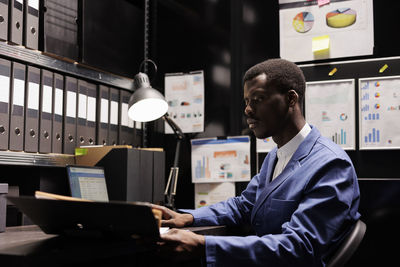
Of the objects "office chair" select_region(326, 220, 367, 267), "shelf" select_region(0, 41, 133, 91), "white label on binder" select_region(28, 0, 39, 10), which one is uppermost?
"white label on binder" select_region(28, 0, 39, 10)

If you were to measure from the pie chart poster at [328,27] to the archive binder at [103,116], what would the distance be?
3.03 feet

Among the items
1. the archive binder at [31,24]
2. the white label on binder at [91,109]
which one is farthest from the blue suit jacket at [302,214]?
the archive binder at [31,24]

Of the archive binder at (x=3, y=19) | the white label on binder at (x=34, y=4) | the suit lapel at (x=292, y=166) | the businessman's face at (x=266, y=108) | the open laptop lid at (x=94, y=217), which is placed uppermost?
the white label on binder at (x=34, y=4)

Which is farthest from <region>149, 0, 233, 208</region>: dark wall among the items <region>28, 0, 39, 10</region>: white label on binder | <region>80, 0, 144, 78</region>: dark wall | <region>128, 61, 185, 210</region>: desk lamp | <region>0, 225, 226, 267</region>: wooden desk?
<region>0, 225, 226, 267</region>: wooden desk

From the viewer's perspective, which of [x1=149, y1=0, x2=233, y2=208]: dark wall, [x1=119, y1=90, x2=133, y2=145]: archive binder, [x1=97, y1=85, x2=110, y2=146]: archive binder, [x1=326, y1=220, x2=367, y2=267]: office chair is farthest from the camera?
[x1=149, y1=0, x2=233, y2=208]: dark wall

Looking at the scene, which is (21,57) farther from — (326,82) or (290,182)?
(326,82)

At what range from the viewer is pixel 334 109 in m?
2.21

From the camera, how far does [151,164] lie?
7.09ft

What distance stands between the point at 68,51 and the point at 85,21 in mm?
188

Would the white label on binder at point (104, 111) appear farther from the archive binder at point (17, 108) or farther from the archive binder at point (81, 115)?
the archive binder at point (17, 108)

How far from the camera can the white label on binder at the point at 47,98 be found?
6.11 ft

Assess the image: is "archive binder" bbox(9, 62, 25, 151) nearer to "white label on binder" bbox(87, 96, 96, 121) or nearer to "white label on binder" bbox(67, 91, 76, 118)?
"white label on binder" bbox(67, 91, 76, 118)

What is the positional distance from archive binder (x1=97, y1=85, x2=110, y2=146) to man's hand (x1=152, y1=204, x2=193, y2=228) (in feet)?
2.57

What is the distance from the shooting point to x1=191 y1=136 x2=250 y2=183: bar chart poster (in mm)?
2326
